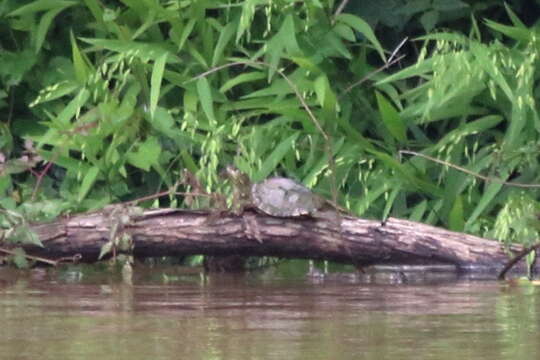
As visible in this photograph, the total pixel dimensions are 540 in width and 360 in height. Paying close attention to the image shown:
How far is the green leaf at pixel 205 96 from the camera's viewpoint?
207 inches

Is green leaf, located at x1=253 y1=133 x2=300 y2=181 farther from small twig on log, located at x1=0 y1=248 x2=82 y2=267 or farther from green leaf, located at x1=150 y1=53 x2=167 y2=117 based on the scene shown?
small twig on log, located at x1=0 y1=248 x2=82 y2=267

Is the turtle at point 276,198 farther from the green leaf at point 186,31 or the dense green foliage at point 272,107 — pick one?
the green leaf at point 186,31

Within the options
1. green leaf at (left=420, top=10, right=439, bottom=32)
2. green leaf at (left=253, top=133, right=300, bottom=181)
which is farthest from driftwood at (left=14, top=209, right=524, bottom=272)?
green leaf at (left=420, top=10, right=439, bottom=32)

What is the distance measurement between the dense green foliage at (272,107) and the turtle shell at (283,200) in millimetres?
121

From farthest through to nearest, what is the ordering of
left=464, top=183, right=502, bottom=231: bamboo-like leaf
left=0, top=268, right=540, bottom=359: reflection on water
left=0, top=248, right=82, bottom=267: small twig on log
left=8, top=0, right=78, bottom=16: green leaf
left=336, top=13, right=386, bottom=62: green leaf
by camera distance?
left=8, top=0, right=78, bottom=16: green leaf, left=336, top=13, right=386, bottom=62: green leaf, left=464, top=183, right=502, bottom=231: bamboo-like leaf, left=0, top=248, right=82, bottom=267: small twig on log, left=0, top=268, right=540, bottom=359: reflection on water

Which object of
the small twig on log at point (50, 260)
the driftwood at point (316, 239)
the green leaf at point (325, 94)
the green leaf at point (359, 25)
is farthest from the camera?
the green leaf at point (359, 25)

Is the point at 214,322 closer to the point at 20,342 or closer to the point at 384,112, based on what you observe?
the point at 20,342

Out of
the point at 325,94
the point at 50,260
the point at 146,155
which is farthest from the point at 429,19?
the point at 50,260

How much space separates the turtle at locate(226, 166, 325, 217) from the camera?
469 cm

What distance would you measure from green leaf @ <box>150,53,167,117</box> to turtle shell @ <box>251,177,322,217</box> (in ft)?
2.07

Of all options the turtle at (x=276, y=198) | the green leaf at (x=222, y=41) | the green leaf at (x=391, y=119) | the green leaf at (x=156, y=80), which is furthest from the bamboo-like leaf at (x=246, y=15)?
the turtle at (x=276, y=198)

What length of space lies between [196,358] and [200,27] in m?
2.79

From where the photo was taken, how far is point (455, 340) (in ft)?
10.5

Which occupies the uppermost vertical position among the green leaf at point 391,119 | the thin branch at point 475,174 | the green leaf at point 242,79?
the green leaf at point 242,79
